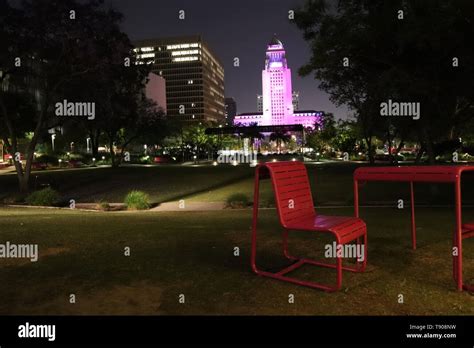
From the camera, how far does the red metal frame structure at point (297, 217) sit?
4.83m

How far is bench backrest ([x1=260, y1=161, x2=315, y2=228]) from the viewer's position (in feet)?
16.9

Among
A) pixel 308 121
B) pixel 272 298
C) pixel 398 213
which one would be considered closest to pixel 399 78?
pixel 398 213

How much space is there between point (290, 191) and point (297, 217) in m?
0.32

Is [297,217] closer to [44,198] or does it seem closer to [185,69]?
[44,198]

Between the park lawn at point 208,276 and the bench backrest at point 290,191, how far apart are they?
70cm

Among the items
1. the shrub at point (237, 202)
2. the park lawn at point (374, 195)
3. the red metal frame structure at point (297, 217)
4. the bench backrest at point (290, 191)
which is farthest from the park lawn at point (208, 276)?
the park lawn at point (374, 195)

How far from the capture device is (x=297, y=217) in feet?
17.7

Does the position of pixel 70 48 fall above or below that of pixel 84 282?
above

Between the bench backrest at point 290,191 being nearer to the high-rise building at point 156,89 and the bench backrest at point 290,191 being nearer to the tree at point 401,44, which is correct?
the tree at point 401,44

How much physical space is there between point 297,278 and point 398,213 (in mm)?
6670

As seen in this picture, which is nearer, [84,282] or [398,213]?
[84,282]

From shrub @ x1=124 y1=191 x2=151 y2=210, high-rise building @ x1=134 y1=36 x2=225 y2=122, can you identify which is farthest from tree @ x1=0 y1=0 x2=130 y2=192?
high-rise building @ x1=134 y1=36 x2=225 y2=122

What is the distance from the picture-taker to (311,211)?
5680 millimetres
